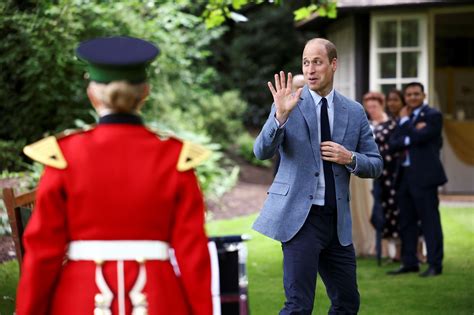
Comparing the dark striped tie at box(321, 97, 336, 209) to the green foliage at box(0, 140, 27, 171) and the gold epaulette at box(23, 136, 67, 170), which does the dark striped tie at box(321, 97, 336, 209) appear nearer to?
the gold epaulette at box(23, 136, 67, 170)

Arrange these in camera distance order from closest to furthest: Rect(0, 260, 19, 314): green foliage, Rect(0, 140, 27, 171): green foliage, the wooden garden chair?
the wooden garden chair → Rect(0, 260, 19, 314): green foliage → Rect(0, 140, 27, 171): green foliage

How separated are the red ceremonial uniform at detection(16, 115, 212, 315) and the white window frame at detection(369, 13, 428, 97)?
11250mm

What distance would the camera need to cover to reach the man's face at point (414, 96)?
9062mm

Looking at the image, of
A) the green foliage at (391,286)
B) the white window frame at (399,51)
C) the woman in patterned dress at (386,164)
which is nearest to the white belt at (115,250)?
the green foliage at (391,286)

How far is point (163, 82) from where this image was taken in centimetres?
1656

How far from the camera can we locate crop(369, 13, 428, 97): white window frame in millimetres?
14266

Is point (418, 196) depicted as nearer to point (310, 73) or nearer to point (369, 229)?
point (369, 229)

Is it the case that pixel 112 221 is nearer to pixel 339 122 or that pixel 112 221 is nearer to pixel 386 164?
pixel 339 122

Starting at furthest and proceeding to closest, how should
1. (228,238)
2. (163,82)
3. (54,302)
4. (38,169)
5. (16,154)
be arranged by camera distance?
(163,82)
(16,154)
(38,169)
(228,238)
(54,302)

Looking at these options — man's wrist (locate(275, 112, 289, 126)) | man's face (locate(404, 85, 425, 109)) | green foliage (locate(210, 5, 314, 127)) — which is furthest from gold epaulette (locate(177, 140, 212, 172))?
green foliage (locate(210, 5, 314, 127))

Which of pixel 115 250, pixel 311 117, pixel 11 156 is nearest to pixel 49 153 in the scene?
pixel 115 250

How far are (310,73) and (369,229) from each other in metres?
5.40

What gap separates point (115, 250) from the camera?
3.34 metres

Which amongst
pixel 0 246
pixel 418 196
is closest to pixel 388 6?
pixel 418 196
